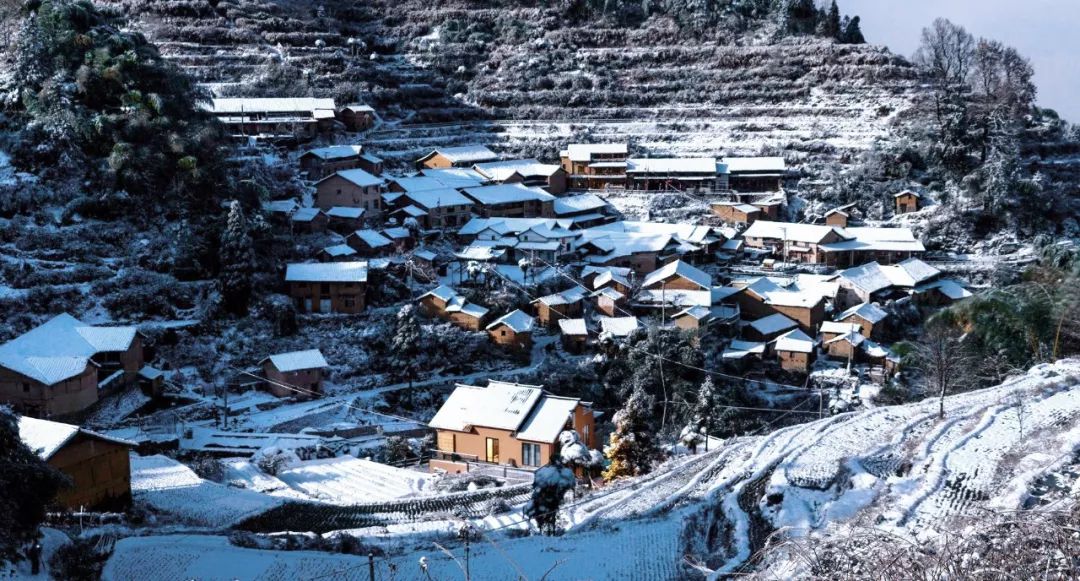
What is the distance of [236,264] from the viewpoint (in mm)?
25438

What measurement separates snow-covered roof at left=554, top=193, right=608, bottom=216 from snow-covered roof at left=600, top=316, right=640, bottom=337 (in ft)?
25.8

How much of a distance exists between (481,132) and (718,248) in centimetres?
1293

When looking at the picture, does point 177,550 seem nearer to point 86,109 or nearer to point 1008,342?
point 1008,342

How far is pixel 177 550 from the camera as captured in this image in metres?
12.1


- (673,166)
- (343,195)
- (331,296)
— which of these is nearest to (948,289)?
(673,166)

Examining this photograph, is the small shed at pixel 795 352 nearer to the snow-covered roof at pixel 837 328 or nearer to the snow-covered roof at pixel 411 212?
the snow-covered roof at pixel 837 328

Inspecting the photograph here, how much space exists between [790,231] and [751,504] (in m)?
20.5

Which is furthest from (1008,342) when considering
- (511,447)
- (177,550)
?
(177,550)

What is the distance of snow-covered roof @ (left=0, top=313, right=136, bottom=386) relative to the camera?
65.6ft

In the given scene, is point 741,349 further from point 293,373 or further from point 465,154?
point 465,154

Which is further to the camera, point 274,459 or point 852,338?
point 852,338

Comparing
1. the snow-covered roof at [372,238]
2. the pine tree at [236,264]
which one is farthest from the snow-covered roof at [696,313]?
the pine tree at [236,264]

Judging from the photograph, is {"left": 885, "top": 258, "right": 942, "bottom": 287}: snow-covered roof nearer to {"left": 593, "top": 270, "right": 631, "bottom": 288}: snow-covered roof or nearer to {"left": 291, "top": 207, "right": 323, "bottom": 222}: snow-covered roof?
{"left": 593, "top": 270, "right": 631, "bottom": 288}: snow-covered roof

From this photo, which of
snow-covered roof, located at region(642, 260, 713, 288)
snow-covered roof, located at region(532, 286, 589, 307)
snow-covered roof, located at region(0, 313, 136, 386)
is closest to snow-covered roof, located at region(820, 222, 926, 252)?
snow-covered roof, located at region(642, 260, 713, 288)
